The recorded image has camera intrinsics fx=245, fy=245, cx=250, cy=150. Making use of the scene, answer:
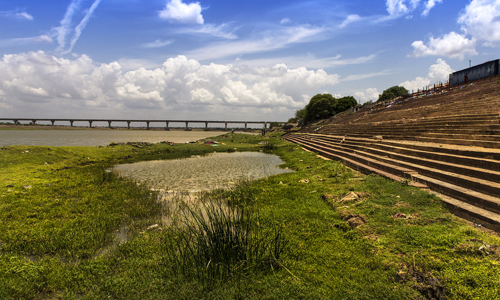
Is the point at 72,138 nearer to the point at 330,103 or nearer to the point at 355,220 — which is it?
the point at 355,220

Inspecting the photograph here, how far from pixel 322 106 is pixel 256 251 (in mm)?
61171

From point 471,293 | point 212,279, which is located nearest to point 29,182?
point 212,279

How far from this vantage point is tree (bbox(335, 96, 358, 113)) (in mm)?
64125

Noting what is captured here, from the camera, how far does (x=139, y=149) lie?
67.1 feet

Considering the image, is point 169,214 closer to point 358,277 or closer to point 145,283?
point 145,283

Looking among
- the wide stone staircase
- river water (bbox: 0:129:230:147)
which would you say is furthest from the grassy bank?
river water (bbox: 0:129:230:147)

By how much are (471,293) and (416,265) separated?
0.67m

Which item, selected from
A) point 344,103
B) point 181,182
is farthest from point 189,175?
point 344,103

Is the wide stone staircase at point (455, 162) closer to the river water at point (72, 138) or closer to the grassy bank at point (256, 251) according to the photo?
the grassy bank at point (256, 251)

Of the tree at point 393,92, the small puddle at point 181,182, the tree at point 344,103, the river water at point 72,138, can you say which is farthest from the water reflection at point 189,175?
the tree at point 393,92

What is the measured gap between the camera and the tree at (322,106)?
200 ft

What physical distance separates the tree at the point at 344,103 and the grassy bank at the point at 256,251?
61.5 meters

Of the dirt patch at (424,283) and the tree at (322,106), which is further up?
the tree at (322,106)

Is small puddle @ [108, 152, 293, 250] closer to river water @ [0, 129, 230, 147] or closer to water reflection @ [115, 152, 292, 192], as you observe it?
water reflection @ [115, 152, 292, 192]
